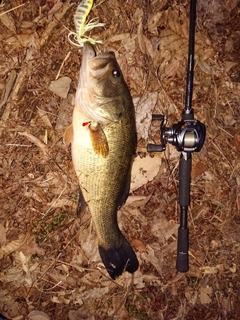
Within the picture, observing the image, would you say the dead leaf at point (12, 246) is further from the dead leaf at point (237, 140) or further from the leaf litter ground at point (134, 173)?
the dead leaf at point (237, 140)

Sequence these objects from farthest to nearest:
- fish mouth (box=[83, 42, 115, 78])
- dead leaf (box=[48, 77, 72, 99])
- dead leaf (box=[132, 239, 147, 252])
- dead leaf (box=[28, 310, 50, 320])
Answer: dead leaf (box=[132, 239, 147, 252])
dead leaf (box=[28, 310, 50, 320])
dead leaf (box=[48, 77, 72, 99])
fish mouth (box=[83, 42, 115, 78])

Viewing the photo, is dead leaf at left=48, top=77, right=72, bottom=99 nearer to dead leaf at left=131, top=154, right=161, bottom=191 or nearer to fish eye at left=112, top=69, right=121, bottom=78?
fish eye at left=112, top=69, right=121, bottom=78

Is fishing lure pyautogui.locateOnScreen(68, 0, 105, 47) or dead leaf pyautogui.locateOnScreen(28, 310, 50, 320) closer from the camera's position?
fishing lure pyautogui.locateOnScreen(68, 0, 105, 47)

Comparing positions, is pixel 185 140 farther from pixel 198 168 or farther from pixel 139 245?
pixel 139 245

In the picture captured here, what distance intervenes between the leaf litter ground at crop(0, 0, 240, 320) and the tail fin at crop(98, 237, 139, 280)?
0.86ft

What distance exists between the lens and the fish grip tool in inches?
111

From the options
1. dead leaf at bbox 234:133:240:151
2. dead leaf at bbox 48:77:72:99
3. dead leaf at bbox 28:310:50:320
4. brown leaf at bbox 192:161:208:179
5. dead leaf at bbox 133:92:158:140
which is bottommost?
dead leaf at bbox 28:310:50:320

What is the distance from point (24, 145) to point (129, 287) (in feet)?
5.72

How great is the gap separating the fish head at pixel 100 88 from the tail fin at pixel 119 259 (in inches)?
45.7

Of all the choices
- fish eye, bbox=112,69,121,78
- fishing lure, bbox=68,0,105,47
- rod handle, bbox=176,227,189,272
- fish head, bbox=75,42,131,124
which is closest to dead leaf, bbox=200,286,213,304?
rod handle, bbox=176,227,189,272

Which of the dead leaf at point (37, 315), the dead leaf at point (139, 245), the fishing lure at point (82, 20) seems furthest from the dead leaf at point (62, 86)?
the dead leaf at point (37, 315)

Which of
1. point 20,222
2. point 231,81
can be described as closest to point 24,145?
point 20,222

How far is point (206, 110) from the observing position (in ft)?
11.2

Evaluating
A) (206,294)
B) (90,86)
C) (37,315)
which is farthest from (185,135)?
(37,315)
